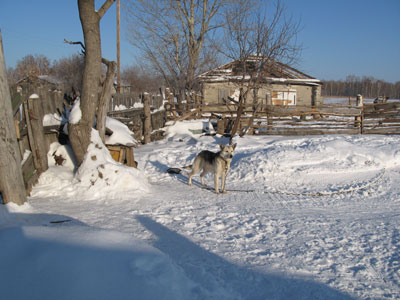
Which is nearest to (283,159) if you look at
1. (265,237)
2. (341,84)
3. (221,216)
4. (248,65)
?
(221,216)

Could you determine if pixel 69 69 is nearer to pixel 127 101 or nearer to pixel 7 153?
pixel 127 101

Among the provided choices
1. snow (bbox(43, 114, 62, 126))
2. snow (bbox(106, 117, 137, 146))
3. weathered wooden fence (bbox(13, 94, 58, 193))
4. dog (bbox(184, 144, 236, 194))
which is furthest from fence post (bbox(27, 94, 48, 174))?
dog (bbox(184, 144, 236, 194))

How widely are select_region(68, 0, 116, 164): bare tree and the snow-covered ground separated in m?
0.38

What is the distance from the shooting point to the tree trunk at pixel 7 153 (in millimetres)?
4664

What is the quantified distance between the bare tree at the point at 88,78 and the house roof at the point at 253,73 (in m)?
9.58

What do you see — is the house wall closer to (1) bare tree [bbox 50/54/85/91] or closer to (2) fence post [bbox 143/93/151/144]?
(1) bare tree [bbox 50/54/85/91]

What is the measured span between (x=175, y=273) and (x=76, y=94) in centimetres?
723

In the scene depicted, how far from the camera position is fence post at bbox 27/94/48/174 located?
6268 millimetres

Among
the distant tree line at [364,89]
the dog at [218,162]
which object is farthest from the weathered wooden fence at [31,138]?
the distant tree line at [364,89]

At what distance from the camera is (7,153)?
474 cm

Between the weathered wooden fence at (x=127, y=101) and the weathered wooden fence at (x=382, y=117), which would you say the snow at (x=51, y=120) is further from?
the weathered wooden fence at (x=382, y=117)

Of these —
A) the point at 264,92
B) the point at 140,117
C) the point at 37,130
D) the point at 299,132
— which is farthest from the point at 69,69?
the point at 37,130

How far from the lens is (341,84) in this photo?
108 m

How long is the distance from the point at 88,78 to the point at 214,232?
4.49 meters
